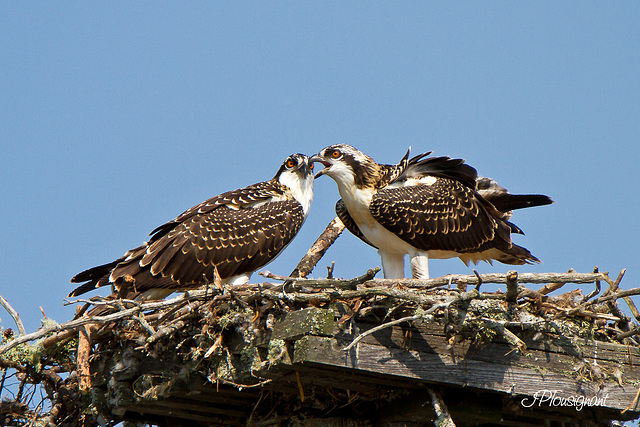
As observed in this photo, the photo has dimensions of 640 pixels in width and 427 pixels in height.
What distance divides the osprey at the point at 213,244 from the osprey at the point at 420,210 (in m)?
0.62

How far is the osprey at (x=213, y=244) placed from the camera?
7086 mm

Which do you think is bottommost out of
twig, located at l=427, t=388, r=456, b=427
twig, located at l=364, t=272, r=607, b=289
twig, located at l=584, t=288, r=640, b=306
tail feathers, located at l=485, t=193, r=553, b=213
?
twig, located at l=427, t=388, r=456, b=427

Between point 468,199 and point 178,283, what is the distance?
119 inches

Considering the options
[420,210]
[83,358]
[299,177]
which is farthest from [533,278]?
[299,177]

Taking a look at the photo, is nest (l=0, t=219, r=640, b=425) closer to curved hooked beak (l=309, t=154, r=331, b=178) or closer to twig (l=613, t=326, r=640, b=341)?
twig (l=613, t=326, r=640, b=341)

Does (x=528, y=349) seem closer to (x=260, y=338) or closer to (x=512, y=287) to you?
(x=512, y=287)

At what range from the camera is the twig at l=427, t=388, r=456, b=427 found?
4.70 metres

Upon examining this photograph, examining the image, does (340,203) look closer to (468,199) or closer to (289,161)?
(289,161)

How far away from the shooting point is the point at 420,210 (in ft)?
24.4

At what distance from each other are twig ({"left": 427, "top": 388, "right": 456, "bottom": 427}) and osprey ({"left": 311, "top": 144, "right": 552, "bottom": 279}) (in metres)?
2.57

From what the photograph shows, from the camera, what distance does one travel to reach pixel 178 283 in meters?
7.10

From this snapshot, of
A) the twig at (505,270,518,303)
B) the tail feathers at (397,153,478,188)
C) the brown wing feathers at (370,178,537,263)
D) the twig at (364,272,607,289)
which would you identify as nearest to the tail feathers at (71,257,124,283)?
the brown wing feathers at (370,178,537,263)

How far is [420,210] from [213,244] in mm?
2002

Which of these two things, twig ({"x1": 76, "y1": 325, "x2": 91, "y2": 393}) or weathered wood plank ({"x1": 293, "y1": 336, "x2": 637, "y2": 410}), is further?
twig ({"x1": 76, "y1": 325, "x2": 91, "y2": 393})
